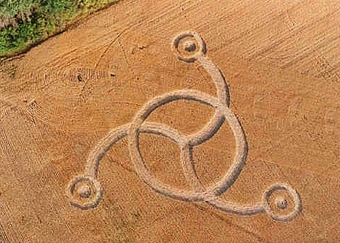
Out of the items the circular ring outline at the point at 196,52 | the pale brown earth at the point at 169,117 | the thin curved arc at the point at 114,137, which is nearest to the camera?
the pale brown earth at the point at 169,117

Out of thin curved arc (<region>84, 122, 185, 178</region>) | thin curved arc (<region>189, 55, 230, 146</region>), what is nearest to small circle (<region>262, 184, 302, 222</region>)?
thin curved arc (<region>189, 55, 230, 146</region>)

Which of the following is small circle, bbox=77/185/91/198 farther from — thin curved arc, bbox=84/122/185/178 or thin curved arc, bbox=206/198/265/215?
thin curved arc, bbox=206/198/265/215

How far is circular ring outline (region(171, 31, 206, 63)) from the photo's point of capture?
8.02 m

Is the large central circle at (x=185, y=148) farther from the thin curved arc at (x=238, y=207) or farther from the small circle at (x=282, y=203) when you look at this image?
the small circle at (x=282, y=203)

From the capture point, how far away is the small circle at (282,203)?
7.70 meters

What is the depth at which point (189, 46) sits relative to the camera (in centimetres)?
804

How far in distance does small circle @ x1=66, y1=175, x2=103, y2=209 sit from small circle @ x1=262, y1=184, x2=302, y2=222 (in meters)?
2.42

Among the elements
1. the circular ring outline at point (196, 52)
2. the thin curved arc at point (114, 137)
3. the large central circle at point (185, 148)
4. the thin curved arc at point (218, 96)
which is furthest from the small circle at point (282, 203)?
the circular ring outline at point (196, 52)

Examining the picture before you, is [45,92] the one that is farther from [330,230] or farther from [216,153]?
[330,230]

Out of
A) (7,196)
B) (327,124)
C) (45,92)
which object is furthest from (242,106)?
(7,196)

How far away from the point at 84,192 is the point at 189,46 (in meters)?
2.68

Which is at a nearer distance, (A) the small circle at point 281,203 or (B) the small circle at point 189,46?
(A) the small circle at point 281,203

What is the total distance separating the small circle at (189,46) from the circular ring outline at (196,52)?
0.08 metres

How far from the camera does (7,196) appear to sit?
771cm
